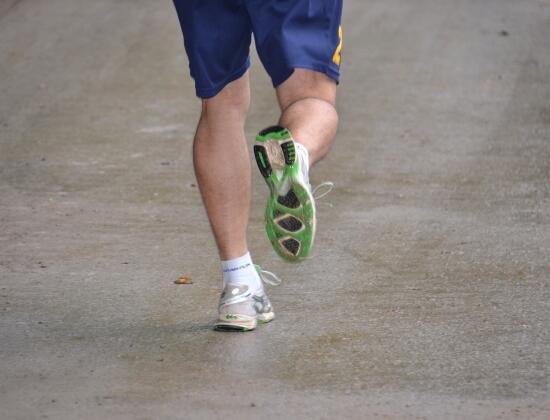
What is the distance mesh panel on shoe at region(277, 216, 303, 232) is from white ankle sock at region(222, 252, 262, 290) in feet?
1.88

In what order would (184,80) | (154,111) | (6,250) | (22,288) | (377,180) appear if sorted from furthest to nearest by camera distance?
(184,80)
(154,111)
(377,180)
(6,250)
(22,288)

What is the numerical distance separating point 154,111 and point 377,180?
212cm

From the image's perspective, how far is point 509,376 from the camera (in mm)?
4230

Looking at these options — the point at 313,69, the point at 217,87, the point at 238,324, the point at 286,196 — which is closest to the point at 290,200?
the point at 286,196

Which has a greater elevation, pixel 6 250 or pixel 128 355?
pixel 128 355

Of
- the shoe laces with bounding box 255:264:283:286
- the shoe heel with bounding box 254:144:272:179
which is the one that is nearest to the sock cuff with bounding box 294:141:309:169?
the shoe heel with bounding box 254:144:272:179

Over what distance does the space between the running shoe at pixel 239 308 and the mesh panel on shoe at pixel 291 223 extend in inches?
22.8

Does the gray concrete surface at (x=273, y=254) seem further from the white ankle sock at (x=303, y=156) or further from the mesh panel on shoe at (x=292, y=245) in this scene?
the white ankle sock at (x=303, y=156)

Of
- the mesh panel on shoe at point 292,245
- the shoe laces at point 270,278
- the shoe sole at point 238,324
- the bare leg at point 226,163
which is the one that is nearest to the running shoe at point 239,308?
the shoe sole at point 238,324

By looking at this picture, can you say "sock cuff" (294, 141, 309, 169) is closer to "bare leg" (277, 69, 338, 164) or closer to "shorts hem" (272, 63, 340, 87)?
"bare leg" (277, 69, 338, 164)

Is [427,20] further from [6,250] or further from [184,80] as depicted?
[6,250]

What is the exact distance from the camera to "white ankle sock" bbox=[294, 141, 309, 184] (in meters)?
4.30

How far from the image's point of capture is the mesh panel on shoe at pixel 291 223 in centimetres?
430

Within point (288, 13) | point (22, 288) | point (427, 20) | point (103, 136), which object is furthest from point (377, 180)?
point (427, 20)
